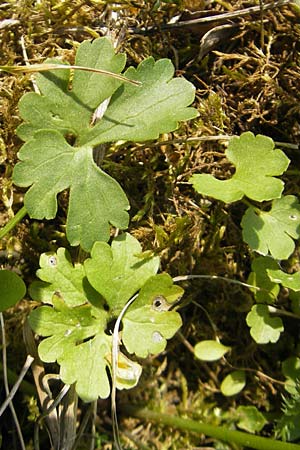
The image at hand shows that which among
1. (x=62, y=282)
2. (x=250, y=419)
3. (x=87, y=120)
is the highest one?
(x=87, y=120)

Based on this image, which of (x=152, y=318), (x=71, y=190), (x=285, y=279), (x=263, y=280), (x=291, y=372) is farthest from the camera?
(x=291, y=372)

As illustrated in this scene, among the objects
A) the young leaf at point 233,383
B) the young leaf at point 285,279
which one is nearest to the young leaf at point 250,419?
the young leaf at point 233,383

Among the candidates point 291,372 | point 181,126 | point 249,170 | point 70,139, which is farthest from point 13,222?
point 291,372

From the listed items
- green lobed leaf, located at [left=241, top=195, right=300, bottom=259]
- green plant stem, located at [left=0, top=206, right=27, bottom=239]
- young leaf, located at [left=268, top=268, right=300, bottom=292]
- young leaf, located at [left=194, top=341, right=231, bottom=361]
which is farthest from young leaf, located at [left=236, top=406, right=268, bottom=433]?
green plant stem, located at [left=0, top=206, right=27, bottom=239]

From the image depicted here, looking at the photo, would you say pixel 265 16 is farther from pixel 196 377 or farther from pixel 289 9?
pixel 196 377

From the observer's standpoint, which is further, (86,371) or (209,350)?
(209,350)

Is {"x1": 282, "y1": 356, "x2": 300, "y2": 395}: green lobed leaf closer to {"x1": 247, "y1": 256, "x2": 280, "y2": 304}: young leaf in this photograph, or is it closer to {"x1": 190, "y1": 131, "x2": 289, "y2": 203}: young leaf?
{"x1": 247, "y1": 256, "x2": 280, "y2": 304}: young leaf

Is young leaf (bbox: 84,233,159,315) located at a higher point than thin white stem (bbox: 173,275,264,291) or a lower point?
higher

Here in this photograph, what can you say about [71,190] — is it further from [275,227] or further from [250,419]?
[250,419]
